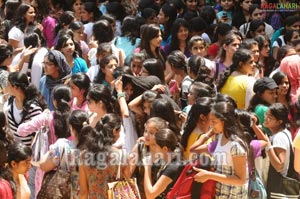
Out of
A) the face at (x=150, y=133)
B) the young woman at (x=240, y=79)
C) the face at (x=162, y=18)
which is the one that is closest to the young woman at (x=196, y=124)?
the face at (x=150, y=133)

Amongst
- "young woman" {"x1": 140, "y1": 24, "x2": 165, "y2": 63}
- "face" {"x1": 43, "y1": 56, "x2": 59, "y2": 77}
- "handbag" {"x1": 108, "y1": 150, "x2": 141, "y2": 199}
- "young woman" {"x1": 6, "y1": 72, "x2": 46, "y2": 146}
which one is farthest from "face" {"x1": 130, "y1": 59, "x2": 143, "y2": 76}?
"handbag" {"x1": 108, "y1": 150, "x2": 141, "y2": 199}

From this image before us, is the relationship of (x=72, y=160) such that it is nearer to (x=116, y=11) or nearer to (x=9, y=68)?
(x=9, y=68)

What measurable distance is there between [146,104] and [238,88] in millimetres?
1259

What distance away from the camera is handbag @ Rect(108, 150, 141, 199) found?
5.73 metres

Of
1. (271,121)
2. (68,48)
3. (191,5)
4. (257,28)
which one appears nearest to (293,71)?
(271,121)

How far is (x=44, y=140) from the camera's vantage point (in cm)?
679

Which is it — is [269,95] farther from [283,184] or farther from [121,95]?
[121,95]

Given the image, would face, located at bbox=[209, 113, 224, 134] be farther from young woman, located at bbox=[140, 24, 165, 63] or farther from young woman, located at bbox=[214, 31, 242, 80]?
young woman, located at bbox=[140, 24, 165, 63]

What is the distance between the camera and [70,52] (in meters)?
8.62

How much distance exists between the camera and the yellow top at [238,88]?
7520 mm

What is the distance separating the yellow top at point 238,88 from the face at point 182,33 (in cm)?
198

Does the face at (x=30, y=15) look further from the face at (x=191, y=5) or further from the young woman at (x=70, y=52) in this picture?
the face at (x=191, y=5)

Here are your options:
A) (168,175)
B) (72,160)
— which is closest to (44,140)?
(72,160)

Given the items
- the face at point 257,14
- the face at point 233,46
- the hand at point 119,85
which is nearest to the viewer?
the hand at point 119,85
